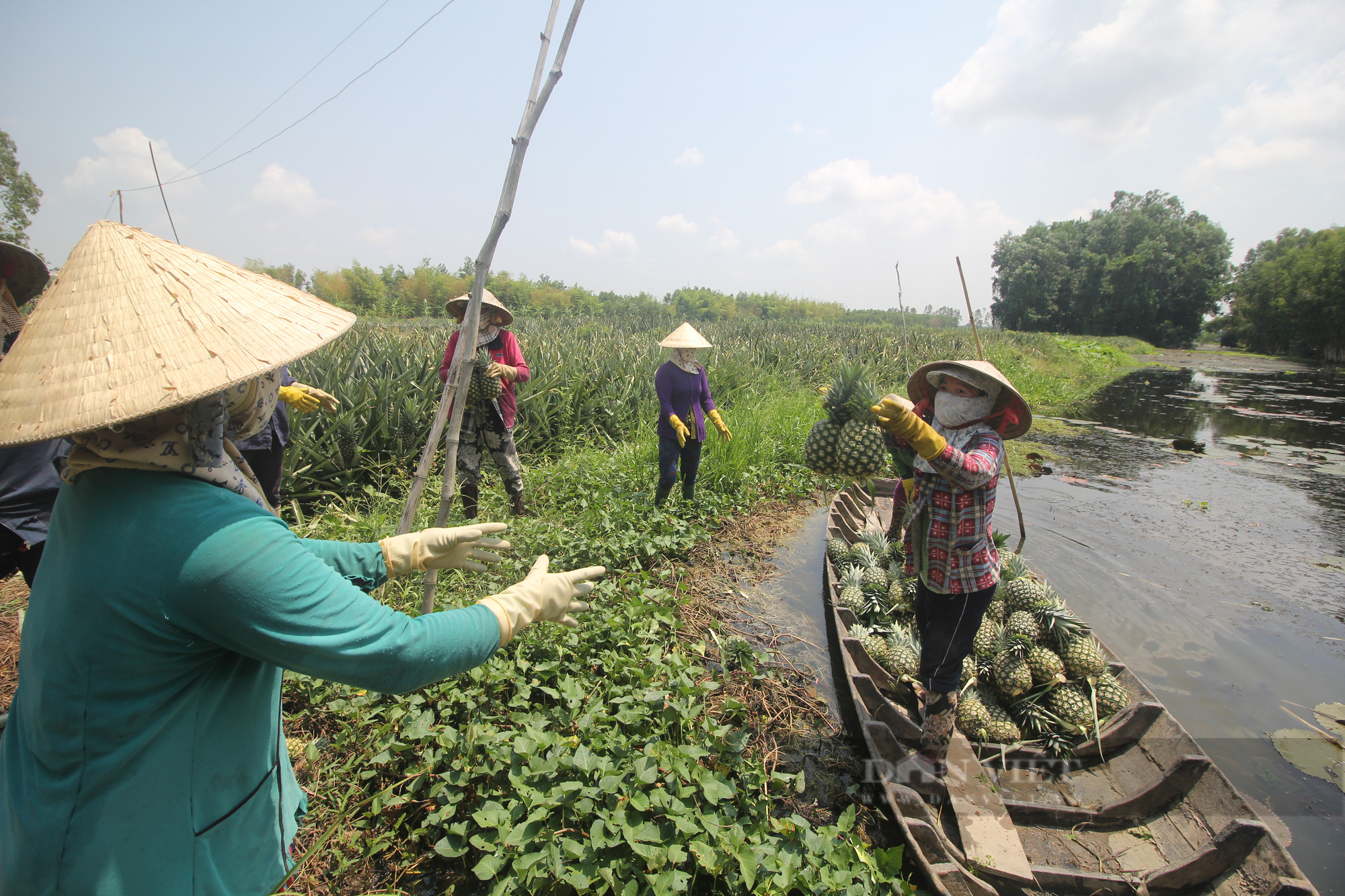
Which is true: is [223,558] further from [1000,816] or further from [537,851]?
[1000,816]

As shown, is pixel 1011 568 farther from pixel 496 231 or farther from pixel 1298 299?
pixel 1298 299

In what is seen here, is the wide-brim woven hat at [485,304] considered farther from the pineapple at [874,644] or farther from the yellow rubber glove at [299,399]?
the pineapple at [874,644]

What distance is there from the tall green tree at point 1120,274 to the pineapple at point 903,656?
5355 cm

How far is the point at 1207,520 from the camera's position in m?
7.85

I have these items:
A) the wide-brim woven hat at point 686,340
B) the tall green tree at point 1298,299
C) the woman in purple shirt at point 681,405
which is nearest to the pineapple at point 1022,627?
the woman in purple shirt at point 681,405

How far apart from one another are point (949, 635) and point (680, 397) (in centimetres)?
324

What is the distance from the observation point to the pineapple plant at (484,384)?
15.1 feet

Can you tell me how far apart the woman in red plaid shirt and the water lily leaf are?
264cm

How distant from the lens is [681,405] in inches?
215

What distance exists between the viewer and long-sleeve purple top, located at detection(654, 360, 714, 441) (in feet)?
17.6

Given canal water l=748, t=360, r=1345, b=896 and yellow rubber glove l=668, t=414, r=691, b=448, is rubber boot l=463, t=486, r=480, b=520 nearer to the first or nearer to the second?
yellow rubber glove l=668, t=414, r=691, b=448

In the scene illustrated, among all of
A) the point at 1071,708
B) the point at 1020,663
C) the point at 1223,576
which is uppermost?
the point at 1020,663

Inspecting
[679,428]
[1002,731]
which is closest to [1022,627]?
[1002,731]

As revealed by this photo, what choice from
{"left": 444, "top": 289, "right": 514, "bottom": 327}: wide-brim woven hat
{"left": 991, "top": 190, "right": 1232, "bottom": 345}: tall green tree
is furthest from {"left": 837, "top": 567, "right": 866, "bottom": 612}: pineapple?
{"left": 991, "top": 190, "right": 1232, "bottom": 345}: tall green tree
